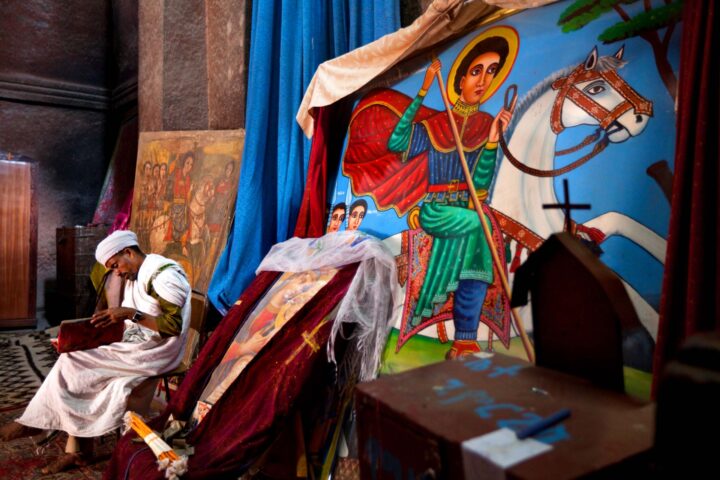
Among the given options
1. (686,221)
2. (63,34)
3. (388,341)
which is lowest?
(388,341)

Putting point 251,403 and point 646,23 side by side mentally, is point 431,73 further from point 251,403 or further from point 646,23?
point 251,403

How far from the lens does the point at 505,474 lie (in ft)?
2.70

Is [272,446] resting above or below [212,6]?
below

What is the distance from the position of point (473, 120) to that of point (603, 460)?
5.29ft

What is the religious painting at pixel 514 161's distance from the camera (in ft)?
5.23

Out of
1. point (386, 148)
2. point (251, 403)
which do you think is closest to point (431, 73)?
point (386, 148)

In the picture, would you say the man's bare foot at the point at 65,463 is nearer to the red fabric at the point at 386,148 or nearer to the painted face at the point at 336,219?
the painted face at the point at 336,219

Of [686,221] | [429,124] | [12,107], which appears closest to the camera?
[686,221]

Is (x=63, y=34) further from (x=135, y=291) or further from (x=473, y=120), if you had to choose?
(x=473, y=120)

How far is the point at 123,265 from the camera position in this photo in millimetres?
2990

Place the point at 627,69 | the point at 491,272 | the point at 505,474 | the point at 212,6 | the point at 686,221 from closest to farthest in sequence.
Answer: the point at 505,474, the point at 686,221, the point at 627,69, the point at 491,272, the point at 212,6

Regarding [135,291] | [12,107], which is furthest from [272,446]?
[12,107]

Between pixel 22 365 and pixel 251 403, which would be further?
pixel 22 365

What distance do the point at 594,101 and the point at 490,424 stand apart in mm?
1281
